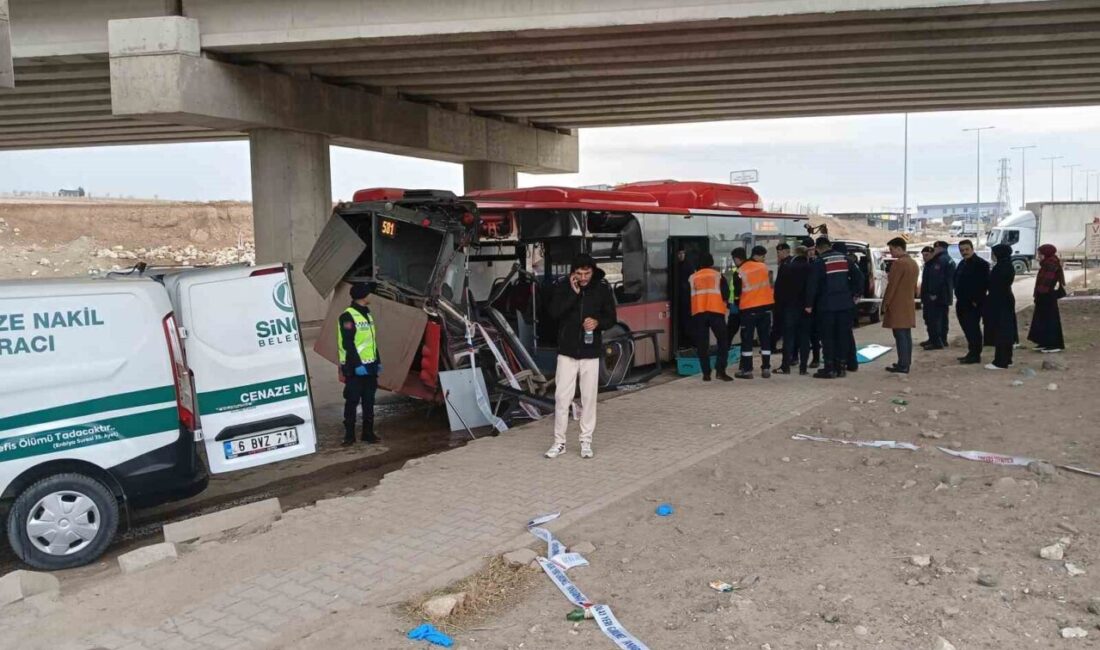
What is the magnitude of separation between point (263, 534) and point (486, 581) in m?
1.82

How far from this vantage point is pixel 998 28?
16.1 m

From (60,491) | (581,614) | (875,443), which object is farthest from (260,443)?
(875,443)

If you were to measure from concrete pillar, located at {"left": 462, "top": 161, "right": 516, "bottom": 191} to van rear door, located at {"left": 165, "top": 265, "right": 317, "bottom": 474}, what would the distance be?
69.5 feet

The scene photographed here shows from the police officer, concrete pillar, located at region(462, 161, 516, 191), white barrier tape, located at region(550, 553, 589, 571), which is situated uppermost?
concrete pillar, located at region(462, 161, 516, 191)

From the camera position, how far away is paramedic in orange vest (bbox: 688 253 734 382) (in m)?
10.7

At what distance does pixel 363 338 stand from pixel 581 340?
251 centimetres

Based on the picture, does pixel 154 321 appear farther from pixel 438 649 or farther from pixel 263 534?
pixel 438 649

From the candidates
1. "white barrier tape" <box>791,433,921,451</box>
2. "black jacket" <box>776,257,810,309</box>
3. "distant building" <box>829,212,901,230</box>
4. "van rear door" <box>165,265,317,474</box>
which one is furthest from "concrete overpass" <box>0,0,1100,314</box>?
"distant building" <box>829,212,901,230</box>

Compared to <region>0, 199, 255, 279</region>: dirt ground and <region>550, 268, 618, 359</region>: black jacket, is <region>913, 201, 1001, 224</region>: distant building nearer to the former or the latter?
<region>0, 199, 255, 279</region>: dirt ground

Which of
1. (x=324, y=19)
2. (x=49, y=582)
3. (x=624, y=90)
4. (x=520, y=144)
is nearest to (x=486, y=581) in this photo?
(x=49, y=582)

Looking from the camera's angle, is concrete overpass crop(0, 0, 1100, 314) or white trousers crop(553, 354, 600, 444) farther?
concrete overpass crop(0, 0, 1100, 314)

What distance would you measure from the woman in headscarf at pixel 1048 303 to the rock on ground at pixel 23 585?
11984 millimetres

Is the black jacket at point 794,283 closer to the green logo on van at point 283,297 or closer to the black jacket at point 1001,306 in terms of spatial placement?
the black jacket at point 1001,306

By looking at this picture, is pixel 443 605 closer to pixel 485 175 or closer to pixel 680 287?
pixel 680 287
